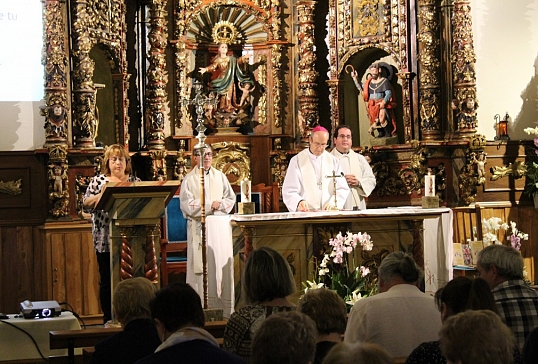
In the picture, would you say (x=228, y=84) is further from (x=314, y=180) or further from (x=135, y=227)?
(x=135, y=227)

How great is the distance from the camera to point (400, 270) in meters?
5.20

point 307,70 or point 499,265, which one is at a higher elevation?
point 307,70

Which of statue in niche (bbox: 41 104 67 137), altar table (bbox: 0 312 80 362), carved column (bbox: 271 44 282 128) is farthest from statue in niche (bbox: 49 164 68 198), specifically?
altar table (bbox: 0 312 80 362)

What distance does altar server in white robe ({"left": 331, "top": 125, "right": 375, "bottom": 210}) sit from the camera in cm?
1042

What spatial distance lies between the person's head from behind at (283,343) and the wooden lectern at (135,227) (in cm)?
399

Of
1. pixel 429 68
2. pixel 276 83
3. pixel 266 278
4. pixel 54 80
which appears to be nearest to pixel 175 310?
pixel 266 278

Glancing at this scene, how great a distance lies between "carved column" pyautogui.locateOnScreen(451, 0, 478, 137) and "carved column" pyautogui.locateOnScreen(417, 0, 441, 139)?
279 millimetres

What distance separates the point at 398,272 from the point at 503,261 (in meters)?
0.58

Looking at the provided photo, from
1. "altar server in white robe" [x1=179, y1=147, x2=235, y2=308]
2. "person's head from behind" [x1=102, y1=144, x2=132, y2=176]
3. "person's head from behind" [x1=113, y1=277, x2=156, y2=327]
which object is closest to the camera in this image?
"person's head from behind" [x1=113, y1=277, x2=156, y2=327]

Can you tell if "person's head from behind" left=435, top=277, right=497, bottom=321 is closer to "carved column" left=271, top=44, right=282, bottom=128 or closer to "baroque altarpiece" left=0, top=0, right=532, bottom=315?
"baroque altarpiece" left=0, top=0, right=532, bottom=315

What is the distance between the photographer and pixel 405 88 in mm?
12219

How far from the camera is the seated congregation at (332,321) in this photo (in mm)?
3188

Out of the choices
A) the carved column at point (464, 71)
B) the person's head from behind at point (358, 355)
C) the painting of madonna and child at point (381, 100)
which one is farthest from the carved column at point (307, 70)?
the person's head from behind at point (358, 355)

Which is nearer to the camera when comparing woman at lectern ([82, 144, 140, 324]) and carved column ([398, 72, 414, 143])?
woman at lectern ([82, 144, 140, 324])
